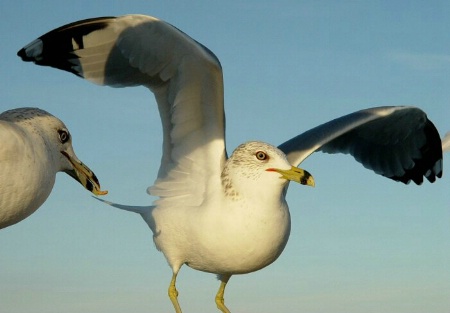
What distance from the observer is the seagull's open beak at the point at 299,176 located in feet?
21.3

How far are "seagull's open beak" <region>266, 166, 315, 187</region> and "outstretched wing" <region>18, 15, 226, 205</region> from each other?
0.64m

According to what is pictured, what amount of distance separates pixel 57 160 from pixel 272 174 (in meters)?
1.42

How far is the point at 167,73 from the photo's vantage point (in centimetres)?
701

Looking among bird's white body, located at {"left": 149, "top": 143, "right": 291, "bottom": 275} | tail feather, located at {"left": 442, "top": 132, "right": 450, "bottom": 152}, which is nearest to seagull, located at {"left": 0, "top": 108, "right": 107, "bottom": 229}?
bird's white body, located at {"left": 149, "top": 143, "right": 291, "bottom": 275}

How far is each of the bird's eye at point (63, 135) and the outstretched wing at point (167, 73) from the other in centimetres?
70

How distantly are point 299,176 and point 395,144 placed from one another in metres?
3.24

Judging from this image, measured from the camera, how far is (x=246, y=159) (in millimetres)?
6691

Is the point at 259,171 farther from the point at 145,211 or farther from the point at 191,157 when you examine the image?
the point at 145,211

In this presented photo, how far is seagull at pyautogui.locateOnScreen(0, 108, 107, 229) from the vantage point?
5672 millimetres

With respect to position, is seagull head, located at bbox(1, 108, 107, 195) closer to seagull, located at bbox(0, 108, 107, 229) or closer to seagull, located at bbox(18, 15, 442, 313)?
seagull, located at bbox(0, 108, 107, 229)

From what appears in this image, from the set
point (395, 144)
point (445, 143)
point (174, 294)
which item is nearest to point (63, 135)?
point (174, 294)

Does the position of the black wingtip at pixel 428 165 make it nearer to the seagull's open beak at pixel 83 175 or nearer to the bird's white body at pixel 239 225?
the bird's white body at pixel 239 225

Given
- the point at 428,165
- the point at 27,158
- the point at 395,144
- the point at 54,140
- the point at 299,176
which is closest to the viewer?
the point at 27,158

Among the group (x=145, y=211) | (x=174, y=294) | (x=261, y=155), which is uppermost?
(x=261, y=155)
